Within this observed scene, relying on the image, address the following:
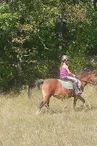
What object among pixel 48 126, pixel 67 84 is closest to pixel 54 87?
pixel 67 84

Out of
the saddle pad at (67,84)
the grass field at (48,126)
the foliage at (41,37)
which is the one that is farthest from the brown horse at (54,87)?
the foliage at (41,37)

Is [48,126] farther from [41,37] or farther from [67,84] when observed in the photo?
[41,37]

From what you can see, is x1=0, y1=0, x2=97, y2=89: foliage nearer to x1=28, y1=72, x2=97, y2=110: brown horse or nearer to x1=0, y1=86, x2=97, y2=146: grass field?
x1=0, y1=86, x2=97, y2=146: grass field

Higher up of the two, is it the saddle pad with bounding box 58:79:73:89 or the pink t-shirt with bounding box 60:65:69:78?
the pink t-shirt with bounding box 60:65:69:78

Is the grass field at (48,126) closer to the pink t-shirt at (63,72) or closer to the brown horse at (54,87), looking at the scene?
the brown horse at (54,87)

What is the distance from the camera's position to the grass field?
10.1 metres

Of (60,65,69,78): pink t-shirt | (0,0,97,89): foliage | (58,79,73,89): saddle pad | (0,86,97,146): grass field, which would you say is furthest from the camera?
(0,0,97,89): foliage

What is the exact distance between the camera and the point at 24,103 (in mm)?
18656

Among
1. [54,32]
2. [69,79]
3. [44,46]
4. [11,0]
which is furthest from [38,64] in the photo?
[69,79]

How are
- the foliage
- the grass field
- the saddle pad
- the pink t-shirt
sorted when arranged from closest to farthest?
the grass field, the pink t-shirt, the saddle pad, the foliage

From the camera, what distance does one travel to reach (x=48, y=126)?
12.3m

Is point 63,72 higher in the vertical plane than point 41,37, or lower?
higher

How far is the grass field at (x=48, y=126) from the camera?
10102 mm

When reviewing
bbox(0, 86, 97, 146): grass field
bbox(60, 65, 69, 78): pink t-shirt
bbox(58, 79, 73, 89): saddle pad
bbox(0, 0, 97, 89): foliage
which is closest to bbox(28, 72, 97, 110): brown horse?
bbox(58, 79, 73, 89): saddle pad
